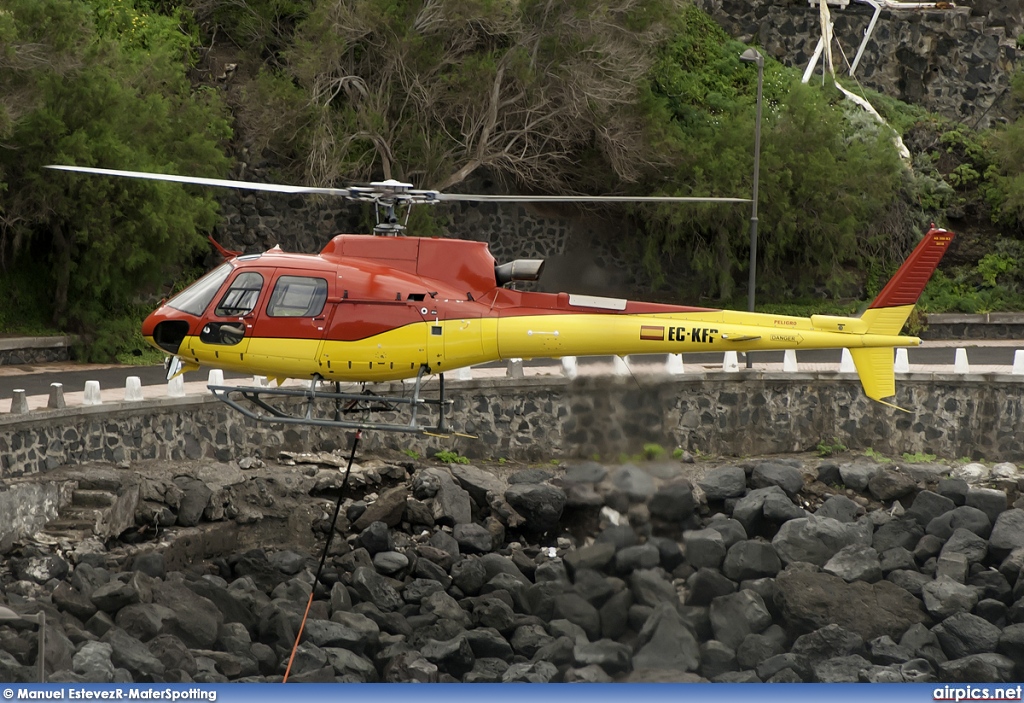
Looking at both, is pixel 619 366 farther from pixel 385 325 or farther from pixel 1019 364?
pixel 1019 364

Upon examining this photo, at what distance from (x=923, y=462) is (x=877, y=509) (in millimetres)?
2224

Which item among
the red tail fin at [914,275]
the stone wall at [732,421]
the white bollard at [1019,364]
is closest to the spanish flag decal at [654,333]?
the red tail fin at [914,275]

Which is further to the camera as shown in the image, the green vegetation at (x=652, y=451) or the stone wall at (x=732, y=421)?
the stone wall at (x=732, y=421)

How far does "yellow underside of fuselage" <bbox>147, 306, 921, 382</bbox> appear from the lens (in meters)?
15.6

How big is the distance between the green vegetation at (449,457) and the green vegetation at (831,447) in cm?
734

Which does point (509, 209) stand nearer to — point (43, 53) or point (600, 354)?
point (43, 53)

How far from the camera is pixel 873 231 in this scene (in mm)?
37375

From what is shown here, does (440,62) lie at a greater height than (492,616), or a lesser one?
greater

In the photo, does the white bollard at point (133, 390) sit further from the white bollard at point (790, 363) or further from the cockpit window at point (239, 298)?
the white bollard at point (790, 363)

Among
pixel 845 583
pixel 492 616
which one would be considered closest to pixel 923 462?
pixel 845 583

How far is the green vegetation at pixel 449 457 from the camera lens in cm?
2600

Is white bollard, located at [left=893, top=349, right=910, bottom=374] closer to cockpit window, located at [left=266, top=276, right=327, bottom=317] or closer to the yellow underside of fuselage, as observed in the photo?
the yellow underside of fuselage

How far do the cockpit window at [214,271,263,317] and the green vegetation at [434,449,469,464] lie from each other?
1073cm

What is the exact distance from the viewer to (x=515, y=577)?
21500 millimetres
